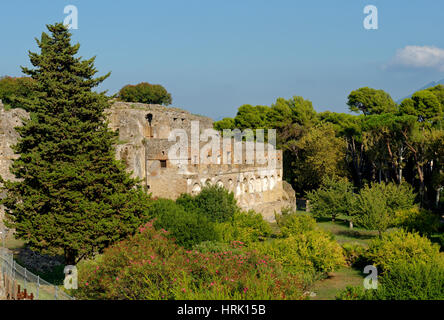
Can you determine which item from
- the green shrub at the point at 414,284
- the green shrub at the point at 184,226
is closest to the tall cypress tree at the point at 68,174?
the green shrub at the point at 184,226

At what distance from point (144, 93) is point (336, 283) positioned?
39.6 metres

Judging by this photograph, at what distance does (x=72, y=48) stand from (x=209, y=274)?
1328 centimetres

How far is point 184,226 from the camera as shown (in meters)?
24.5

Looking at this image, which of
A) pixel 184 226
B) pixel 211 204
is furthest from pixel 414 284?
pixel 211 204

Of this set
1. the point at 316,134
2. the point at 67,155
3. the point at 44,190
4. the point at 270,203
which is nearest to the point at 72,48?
the point at 67,155

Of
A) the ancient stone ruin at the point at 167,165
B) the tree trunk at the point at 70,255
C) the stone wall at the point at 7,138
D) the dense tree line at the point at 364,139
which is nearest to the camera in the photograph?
the tree trunk at the point at 70,255

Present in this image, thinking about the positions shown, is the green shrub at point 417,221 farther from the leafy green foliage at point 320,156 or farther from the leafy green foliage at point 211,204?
the leafy green foliage at point 320,156

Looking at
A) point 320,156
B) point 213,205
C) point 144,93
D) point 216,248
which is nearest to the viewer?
point 216,248

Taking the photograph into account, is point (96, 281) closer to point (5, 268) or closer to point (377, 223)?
point (5, 268)

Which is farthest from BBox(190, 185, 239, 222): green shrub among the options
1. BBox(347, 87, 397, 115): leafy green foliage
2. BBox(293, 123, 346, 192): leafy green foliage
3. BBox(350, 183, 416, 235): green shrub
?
BBox(347, 87, 397, 115): leafy green foliage

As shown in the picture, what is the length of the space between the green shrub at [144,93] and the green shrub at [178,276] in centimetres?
3882

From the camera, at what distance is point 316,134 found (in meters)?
54.2

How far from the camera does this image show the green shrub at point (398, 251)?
24797 mm

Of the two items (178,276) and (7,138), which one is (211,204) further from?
(178,276)
